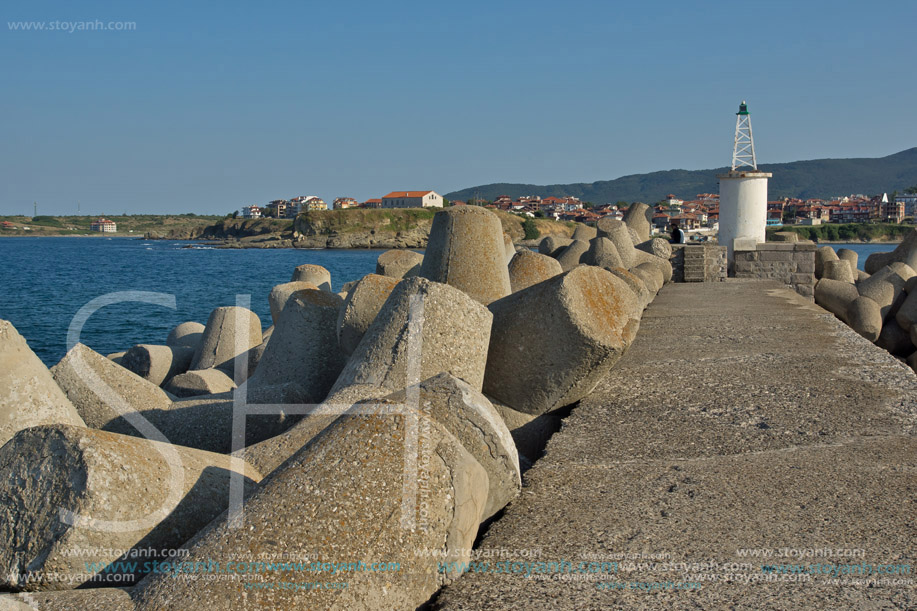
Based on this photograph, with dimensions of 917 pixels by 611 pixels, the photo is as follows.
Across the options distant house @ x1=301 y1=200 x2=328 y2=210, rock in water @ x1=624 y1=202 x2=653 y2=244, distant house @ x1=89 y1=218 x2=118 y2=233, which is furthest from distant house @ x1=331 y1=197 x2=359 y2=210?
rock in water @ x1=624 y1=202 x2=653 y2=244

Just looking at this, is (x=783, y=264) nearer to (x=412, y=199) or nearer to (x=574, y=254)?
(x=574, y=254)

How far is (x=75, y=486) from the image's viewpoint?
2.20 metres

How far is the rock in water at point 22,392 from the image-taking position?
10.1 feet

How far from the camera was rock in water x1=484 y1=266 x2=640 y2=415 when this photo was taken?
3676 mm

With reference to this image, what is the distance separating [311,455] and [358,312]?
2133mm

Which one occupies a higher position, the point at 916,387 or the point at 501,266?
the point at 501,266

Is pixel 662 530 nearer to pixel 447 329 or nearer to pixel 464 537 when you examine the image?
pixel 464 537

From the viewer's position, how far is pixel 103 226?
497 feet

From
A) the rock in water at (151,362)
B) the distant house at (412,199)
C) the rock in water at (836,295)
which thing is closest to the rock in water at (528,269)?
the rock in water at (151,362)

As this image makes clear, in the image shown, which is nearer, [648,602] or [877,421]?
[648,602]

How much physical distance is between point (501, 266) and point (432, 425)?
110 inches

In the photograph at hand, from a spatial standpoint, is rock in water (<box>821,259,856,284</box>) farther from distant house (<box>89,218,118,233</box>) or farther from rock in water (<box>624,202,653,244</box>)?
distant house (<box>89,218,118,233</box>)

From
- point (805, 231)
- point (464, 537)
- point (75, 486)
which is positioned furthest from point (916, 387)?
point (805, 231)

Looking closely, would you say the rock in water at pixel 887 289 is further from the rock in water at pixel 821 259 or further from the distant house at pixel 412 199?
the distant house at pixel 412 199
